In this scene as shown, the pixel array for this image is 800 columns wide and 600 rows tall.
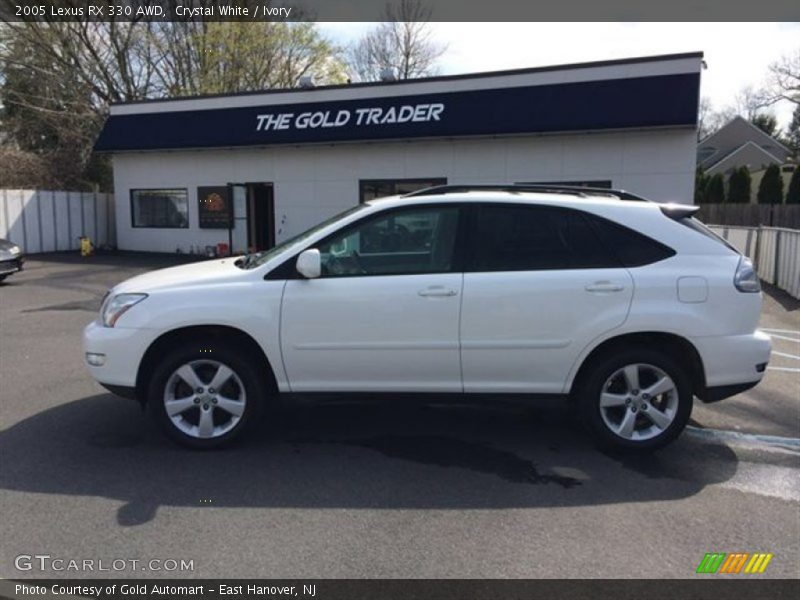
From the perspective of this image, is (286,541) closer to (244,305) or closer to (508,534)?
(508,534)

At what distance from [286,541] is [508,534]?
1.18m

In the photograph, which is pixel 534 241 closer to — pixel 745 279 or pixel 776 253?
pixel 745 279

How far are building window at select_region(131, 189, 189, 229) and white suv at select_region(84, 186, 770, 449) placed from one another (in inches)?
678

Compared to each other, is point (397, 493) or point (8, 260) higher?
point (8, 260)

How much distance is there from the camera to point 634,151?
15617 mm

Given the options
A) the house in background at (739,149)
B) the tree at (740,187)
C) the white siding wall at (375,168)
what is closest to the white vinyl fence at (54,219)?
the white siding wall at (375,168)

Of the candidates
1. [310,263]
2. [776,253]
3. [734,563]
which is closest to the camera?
[734,563]

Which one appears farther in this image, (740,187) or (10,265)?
(740,187)

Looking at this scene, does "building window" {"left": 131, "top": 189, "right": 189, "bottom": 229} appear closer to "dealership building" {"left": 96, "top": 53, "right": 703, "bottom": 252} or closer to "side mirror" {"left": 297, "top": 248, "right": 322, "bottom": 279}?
"dealership building" {"left": 96, "top": 53, "right": 703, "bottom": 252}

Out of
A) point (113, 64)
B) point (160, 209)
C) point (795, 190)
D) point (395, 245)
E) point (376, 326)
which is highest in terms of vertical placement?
point (113, 64)

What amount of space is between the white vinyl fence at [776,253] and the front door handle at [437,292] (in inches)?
393

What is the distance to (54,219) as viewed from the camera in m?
21.3

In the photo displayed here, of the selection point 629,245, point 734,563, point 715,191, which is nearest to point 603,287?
point 629,245

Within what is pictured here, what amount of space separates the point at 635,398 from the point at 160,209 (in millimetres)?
19804
